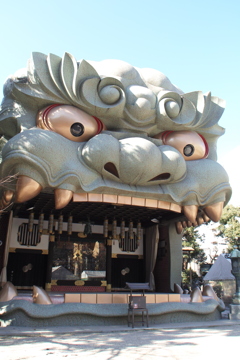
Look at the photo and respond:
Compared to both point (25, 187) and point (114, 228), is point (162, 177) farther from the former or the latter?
point (114, 228)

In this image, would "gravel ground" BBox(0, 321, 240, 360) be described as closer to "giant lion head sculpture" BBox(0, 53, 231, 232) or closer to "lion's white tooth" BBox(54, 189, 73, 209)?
"lion's white tooth" BBox(54, 189, 73, 209)

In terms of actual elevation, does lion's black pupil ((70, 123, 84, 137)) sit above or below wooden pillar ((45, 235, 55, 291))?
above

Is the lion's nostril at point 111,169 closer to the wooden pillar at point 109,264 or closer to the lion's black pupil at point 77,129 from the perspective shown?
the lion's black pupil at point 77,129

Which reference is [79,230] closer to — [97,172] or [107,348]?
[97,172]

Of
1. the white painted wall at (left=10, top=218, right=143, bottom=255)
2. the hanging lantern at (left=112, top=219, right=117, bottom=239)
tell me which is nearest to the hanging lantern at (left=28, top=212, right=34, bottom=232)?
the white painted wall at (left=10, top=218, right=143, bottom=255)

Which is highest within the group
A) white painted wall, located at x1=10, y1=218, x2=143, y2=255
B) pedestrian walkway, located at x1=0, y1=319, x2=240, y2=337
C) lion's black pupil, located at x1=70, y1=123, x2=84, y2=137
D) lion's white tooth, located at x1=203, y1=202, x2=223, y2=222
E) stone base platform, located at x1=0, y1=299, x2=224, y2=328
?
lion's black pupil, located at x1=70, y1=123, x2=84, y2=137

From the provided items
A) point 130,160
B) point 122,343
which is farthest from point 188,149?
point 122,343

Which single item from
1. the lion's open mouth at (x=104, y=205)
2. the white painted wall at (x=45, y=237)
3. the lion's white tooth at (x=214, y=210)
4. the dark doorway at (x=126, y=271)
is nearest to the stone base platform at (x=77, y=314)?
the lion's open mouth at (x=104, y=205)

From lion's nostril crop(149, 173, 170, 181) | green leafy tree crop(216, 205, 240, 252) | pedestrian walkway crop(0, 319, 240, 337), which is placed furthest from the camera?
green leafy tree crop(216, 205, 240, 252)

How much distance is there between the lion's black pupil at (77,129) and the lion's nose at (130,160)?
662 mm

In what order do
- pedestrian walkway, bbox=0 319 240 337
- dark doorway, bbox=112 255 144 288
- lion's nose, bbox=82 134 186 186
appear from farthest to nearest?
dark doorway, bbox=112 255 144 288, lion's nose, bbox=82 134 186 186, pedestrian walkway, bbox=0 319 240 337

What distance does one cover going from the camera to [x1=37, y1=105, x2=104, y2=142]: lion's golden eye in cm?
897

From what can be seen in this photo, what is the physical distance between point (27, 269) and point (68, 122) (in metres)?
6.26

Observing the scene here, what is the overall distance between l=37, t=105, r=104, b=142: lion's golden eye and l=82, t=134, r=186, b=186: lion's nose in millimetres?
639
